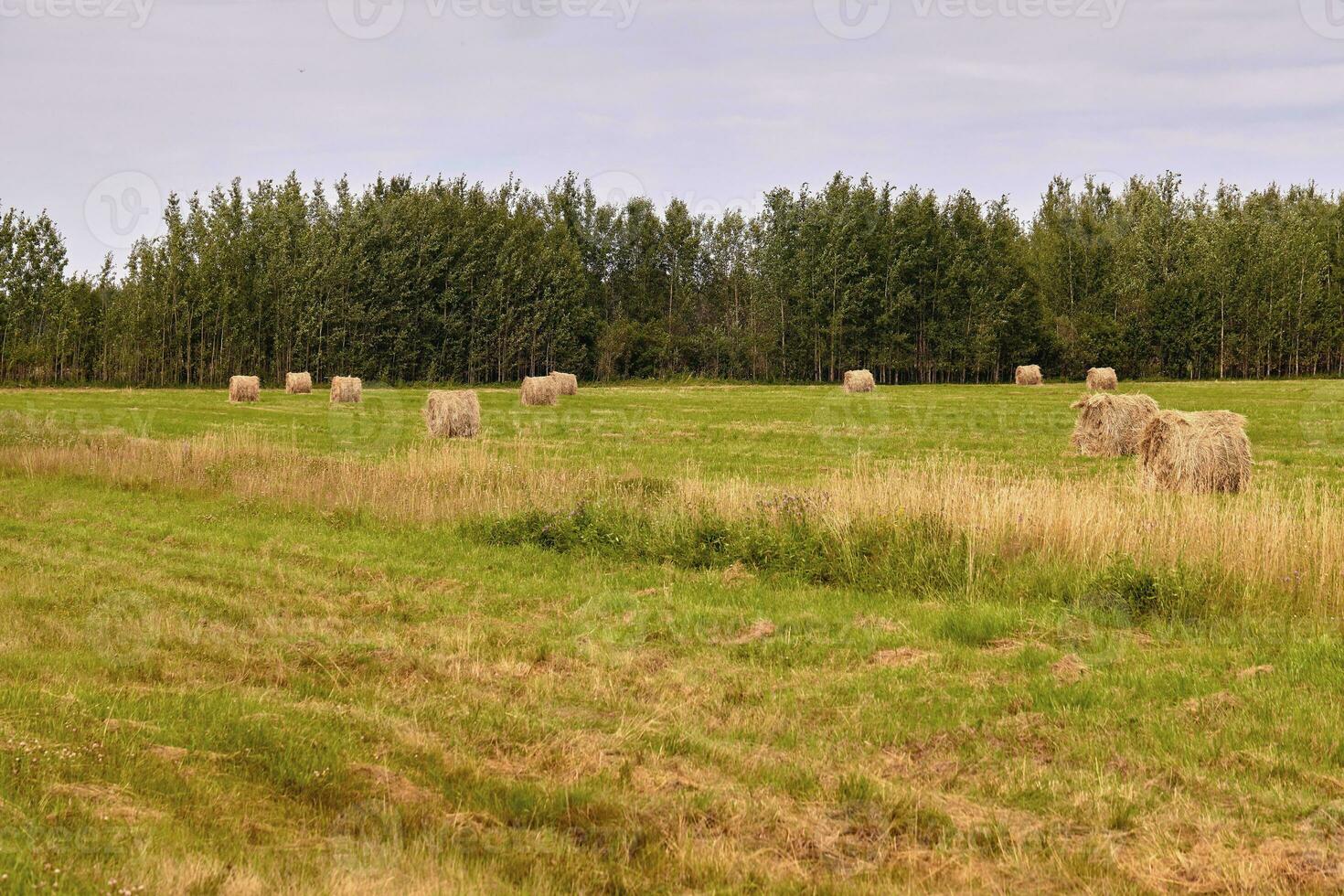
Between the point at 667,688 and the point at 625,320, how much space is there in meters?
82.5

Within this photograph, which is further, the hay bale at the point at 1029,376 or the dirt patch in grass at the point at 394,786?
the hay bale at the point at 1029,376

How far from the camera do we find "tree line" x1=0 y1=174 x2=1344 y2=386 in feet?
252

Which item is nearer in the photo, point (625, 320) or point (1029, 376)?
point (1029, 376)

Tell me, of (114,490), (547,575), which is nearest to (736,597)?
(547,575)

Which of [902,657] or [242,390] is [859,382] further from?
[902,657]

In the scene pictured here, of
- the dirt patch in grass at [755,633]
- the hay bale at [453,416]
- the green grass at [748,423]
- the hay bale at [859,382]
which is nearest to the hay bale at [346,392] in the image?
the green grass at [748,423]

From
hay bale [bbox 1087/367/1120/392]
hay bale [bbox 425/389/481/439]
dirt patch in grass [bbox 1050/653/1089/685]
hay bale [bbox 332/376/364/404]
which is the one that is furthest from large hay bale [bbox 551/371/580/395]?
dirt patch in grass [bbox 1050/653/1089/685]

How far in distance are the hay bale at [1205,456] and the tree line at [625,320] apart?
197 ft

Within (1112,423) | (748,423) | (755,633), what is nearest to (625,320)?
(748,423)

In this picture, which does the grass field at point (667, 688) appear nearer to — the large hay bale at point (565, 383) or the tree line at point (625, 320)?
the large hay bale at point (565, 383)

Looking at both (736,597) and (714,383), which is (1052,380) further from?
(736,597)

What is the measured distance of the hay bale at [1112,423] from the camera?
2588cm

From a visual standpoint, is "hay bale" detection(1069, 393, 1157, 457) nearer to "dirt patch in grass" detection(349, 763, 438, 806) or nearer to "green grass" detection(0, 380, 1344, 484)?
"green grass" detection(0, 380, 1344, 484)

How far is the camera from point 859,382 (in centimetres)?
5819
